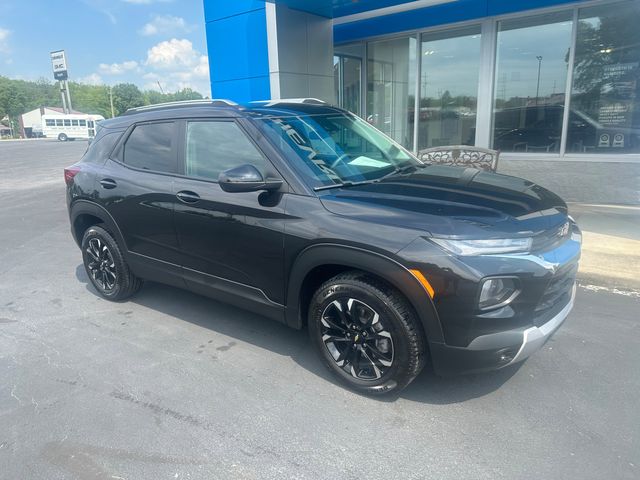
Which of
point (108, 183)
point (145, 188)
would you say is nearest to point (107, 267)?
point (108, 183)

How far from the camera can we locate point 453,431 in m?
2.76

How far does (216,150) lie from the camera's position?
3730mm

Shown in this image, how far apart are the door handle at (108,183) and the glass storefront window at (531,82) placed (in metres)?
7.33

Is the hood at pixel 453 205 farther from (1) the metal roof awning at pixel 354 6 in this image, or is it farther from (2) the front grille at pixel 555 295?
(1) the metal roof awning at pixel 354 6

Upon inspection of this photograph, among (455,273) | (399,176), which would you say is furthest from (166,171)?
(455,273)

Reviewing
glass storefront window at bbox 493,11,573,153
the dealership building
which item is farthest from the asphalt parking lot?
glass storefront window at bbox 493,11,573,153

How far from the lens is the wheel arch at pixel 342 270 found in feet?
8.85

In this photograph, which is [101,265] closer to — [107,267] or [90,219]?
[107,267]

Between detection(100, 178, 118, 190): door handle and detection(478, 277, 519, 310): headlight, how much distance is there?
11.0 feet

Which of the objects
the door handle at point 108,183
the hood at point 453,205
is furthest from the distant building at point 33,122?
the hood at point 453,205

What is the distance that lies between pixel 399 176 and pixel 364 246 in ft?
3.43

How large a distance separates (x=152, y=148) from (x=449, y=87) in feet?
23.9

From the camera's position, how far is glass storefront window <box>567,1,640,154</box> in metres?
7.81

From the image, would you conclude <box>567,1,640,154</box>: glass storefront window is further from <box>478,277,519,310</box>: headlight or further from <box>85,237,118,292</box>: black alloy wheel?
<box>85,237,118,292</box>: black alloy wheel
